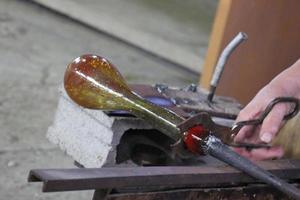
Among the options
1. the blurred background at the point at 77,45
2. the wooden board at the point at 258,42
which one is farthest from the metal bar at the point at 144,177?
the blurred background at the point at 77,45

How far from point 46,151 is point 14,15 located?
83.4 inches

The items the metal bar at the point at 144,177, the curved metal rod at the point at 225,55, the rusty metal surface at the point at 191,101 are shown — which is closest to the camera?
the metal bar at the point at 144,177

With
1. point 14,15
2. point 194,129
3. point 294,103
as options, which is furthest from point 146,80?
point 194,129

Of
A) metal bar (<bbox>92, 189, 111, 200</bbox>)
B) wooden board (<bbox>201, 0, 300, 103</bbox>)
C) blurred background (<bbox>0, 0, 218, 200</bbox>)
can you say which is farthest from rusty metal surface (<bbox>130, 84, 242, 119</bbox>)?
blurred background (<bbox>0, 0, 218, 200</bbox>)

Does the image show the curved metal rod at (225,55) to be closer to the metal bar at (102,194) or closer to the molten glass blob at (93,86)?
the molten glass blob at (93,86)

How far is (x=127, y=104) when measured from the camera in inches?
51.7

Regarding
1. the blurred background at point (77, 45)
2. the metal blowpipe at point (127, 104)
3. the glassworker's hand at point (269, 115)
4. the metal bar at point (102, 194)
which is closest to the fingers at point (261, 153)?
the glassworker's hand at point (269, 115)

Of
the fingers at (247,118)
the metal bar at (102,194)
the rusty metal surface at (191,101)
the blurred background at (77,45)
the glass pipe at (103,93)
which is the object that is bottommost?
the blurred background at (77,45)

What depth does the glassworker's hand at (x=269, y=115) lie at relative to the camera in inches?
57.8

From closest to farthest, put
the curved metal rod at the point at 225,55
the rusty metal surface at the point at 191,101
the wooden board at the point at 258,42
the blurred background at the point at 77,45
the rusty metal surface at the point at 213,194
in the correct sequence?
the rusty metal surface at the point at 213,194
the rusty metal surface at the point at 191,101
the curved metal rod at the point at 225,55
the wooden board at the point at 258,42
the blurred background at the point at 77,45

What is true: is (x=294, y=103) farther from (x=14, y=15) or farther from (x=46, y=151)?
(x=14, y=15)

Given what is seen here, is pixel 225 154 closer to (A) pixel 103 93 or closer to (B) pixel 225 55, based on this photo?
(A) pixel 103 93

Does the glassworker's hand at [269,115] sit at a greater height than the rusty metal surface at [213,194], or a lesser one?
greater

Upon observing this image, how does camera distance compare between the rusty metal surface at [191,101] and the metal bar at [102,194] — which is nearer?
the metal bar at [102,194]
